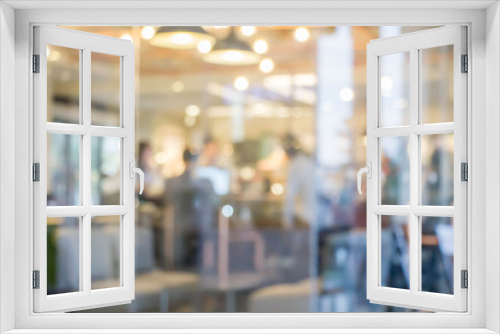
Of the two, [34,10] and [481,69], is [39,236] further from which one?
[481,69]

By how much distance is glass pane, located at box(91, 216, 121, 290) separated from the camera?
520 centimetres

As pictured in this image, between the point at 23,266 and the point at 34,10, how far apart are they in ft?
3.80

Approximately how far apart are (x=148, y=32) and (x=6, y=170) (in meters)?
4.40

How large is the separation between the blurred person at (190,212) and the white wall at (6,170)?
13.8ft

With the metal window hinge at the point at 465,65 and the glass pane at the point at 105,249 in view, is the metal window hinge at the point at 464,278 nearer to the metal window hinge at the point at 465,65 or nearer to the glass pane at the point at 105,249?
the metal window hinge at the point at 465,65

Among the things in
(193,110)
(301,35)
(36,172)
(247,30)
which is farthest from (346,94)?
(36,172)

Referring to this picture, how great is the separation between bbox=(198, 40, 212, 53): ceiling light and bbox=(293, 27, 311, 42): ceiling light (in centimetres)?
114

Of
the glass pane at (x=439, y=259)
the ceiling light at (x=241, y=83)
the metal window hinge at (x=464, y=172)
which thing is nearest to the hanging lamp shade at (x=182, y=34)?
the ceiling light at (x=241, y=83)

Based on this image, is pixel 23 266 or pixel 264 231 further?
pixel 264 231

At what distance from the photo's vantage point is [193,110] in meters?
7.13

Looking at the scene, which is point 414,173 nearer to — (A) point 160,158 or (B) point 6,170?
(B) point 6,170

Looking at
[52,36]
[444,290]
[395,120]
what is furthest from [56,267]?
[395,120]

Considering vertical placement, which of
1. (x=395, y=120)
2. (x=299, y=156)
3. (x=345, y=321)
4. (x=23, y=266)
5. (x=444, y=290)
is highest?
(x=395, y=120)

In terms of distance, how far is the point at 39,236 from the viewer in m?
2.30
